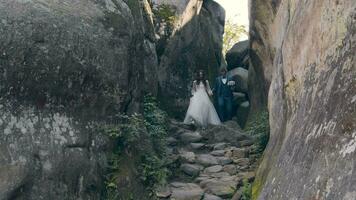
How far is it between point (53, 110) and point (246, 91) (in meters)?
11.5

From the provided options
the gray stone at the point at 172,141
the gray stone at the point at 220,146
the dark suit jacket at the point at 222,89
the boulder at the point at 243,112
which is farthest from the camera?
the boulder at the point at 243,112

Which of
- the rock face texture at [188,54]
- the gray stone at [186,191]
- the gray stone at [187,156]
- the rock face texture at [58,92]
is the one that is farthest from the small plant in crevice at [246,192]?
the rock face texture at [188,54]

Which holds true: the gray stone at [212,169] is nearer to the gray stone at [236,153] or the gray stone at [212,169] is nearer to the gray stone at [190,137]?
the gray stone at [236,153]

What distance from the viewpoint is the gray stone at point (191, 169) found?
12.2m

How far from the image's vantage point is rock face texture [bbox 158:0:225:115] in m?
19.1

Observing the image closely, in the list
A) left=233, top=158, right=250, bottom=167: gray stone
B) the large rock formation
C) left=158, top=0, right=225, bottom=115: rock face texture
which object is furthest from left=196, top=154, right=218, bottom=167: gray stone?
left=158, top=0, right=225, bottom=115: rock face texture

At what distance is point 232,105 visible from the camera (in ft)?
64.4

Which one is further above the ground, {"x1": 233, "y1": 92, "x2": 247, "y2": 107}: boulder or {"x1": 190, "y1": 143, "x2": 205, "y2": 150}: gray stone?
{"x1": 233, "y1": 92, "x2": 247, "y2": 107}: boulder

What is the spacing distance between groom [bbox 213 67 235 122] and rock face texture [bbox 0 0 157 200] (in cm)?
738

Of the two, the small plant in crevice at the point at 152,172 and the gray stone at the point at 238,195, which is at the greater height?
the small plant in crevice at the point at 152,172

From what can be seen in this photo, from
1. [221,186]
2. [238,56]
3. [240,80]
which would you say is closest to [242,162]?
[221,186]

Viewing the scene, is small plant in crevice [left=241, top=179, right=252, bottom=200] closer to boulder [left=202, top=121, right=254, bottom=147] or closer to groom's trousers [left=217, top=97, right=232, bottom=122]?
boulder [left=202, top=121, right=254, bottom=147]

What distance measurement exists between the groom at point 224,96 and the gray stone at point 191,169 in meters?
6.77

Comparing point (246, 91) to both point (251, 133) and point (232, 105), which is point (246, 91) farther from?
point (251, 133)
